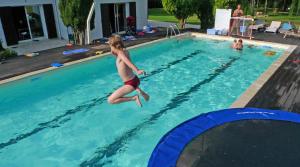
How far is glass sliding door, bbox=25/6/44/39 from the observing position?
14.9m

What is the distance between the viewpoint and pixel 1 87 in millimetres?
8562

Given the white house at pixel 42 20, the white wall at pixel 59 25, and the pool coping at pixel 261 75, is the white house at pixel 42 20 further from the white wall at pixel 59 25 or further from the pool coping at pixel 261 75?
the pool coping at pixel 261 75

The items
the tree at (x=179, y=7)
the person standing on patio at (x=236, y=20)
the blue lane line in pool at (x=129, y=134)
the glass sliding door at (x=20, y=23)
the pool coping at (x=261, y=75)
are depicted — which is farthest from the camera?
the tree at (x=179, y=7)

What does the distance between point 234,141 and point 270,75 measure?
5.10 meters

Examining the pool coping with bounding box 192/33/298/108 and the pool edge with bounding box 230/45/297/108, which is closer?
the pool edge with bounding box 230/45/297/108

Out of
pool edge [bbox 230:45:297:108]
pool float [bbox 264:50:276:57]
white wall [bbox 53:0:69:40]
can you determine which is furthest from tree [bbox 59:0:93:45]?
pool float [bbox 264:50:276:57]

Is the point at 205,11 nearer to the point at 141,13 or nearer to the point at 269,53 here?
the point at 141,13

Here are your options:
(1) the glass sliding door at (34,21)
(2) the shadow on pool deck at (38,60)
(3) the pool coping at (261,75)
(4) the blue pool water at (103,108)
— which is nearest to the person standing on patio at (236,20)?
(3) the pool coping at (261,75)

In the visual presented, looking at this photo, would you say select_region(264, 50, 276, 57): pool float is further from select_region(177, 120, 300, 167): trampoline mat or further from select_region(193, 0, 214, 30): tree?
select_region(177, 120, 300, 167): trampoline mat

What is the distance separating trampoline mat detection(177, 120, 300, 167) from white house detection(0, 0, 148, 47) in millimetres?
12296

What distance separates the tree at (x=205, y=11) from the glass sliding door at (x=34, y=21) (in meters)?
11.1

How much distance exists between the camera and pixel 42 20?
49.5 ft

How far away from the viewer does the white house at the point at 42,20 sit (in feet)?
43.7

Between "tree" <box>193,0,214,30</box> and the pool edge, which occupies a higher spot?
"tree" <box>193,0,214,30</box>
